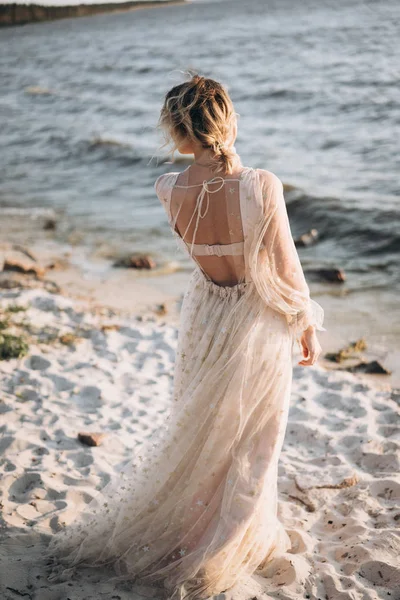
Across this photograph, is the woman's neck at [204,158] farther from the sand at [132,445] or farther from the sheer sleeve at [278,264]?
the sand at [132,445]

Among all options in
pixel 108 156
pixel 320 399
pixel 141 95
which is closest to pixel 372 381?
pixel 320 399

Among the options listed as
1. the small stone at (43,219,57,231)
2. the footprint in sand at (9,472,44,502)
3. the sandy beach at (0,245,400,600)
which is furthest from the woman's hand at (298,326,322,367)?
the small stone at (43,219,57,231)

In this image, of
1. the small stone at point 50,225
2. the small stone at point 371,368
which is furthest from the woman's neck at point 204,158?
the small stone at point 50,225

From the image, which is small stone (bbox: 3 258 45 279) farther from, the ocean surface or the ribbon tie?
the ribbon tie

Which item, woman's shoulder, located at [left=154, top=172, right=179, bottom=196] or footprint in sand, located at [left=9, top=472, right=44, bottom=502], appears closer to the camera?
woman's shoulder, located at [left=154, top=172, right=179, bottom=196]

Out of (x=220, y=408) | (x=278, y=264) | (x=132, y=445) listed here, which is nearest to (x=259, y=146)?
(x=132, y=445)

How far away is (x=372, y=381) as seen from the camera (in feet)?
17.0

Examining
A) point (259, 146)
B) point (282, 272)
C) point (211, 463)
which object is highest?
point (282, 272)

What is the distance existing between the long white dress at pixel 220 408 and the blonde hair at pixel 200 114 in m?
0.18

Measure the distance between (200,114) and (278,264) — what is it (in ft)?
2.24

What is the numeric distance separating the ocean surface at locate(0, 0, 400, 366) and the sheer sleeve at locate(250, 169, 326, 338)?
484 mm

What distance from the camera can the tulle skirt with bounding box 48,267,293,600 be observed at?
270cm

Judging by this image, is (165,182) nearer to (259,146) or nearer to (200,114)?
(200,114)

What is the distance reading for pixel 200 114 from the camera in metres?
2.36
